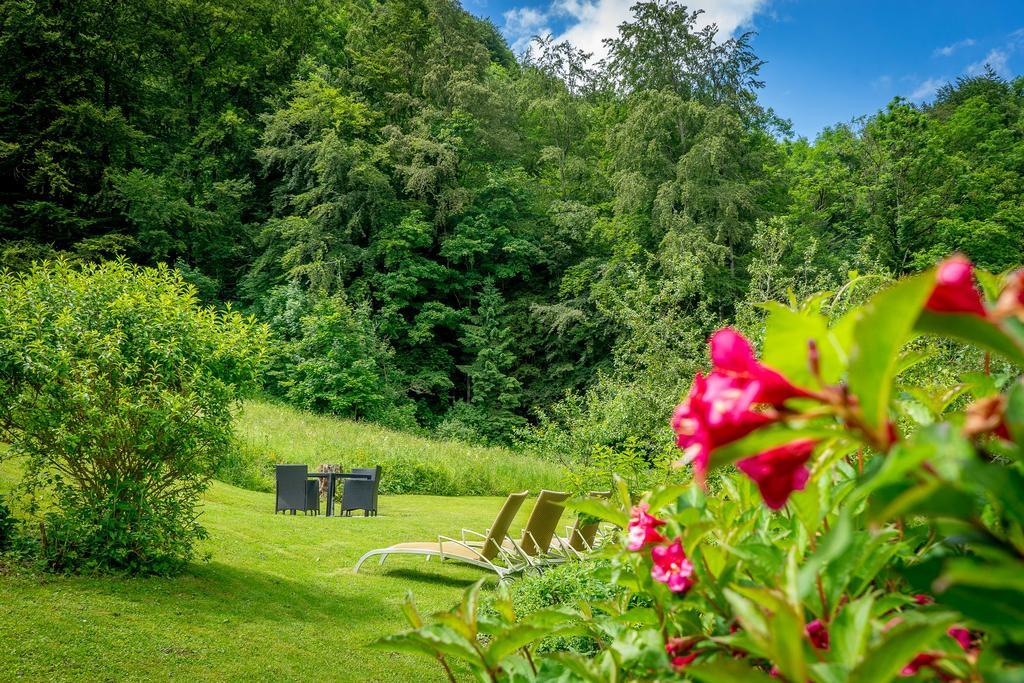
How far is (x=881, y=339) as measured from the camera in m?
0.43

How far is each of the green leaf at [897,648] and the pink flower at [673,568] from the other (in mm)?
402

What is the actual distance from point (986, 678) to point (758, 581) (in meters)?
0.43

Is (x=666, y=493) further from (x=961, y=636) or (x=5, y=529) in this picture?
(x=5, y=529)

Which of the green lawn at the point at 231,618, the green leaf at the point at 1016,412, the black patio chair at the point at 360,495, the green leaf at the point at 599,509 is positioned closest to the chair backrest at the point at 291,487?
the black patio chair at the point at 360,495

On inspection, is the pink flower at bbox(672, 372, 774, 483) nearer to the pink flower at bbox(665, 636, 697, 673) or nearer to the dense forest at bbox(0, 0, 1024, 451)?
the pink flower at bbox(665, 636, 697, 673)

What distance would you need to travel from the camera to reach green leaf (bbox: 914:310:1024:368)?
1.35ft

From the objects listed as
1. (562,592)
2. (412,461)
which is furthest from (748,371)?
(412,461)

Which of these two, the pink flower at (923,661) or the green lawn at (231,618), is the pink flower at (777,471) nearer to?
the pink flower at (923,661)

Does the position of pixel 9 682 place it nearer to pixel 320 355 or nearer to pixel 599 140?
pixel 320 355

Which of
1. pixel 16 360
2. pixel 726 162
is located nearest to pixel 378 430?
pixel 726 162

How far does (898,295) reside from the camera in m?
0.41

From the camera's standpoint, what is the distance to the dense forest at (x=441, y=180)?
20.3 meters

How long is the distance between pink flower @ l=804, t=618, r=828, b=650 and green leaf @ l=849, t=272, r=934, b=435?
0.36m

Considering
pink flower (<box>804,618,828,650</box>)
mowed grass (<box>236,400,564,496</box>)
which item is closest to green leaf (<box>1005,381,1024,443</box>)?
pink flower (<box>804,618,828,650</box>)
